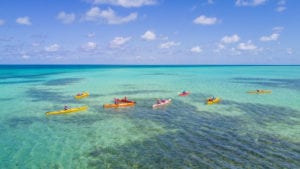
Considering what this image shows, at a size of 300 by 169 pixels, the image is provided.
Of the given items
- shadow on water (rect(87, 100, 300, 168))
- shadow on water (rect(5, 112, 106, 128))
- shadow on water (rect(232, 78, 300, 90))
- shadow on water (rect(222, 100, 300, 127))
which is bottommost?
shadow on water (rect(5, 112, 106, 128))

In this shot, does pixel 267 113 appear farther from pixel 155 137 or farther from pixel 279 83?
pixel 279 83

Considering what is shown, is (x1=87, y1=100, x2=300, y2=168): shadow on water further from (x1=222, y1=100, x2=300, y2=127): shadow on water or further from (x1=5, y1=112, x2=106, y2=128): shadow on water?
(x1=5, y1=112, x2=106, y2=128): shadow on water

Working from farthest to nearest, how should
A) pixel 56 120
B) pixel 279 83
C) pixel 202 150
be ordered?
1. pixel 279 83
2. pixel 56 120
3. pixel 202 150

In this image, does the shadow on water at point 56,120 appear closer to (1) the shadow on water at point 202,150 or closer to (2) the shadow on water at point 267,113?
(1) the shadow on water at point 202,150

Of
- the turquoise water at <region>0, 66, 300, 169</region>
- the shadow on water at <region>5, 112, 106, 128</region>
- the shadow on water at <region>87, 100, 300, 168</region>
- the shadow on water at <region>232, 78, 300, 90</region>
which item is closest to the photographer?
the shadow on water at <region>87, 100, 300, 168</region>

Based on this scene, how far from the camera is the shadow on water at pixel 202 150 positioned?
48.1ft

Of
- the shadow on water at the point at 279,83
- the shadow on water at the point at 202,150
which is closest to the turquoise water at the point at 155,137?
the shadow on water at the point at 202,150

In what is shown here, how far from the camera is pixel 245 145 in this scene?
1741 centimetres

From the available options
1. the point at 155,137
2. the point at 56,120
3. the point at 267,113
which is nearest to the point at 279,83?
the point at 267,113

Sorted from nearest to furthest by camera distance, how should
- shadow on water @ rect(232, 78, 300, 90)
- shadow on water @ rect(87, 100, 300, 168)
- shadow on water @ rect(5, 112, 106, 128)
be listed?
shadow on water @ rect(87, 100, 300, 168), shadow on water @ rect(5, 112, 106, 128), shadow on water @ rect(232, 78, 300, 90)

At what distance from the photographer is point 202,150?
1655 centimetres

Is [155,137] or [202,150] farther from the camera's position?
[155,137]

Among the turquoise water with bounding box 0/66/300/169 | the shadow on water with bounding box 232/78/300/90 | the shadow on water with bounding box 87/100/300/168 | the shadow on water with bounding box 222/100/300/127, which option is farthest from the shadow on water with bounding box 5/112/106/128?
the shadow on water with bounding box 232/78/300/90

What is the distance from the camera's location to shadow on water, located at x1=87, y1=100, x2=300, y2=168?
1465cm
